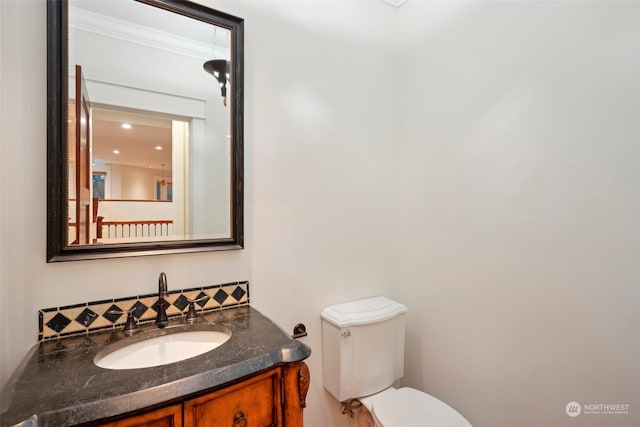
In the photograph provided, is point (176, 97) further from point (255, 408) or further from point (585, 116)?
point (585, 116)

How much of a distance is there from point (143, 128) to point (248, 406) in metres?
1.06

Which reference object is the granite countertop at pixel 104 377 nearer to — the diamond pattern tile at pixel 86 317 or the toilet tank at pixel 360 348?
the diamond pattern tile at pixel 86 317

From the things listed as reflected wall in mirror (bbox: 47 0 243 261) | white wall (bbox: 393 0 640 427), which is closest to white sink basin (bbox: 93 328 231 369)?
reflected wall in mirror (bbox: 47 0 243 261)

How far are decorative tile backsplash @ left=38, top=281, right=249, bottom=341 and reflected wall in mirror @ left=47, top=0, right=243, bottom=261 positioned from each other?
0.18 m

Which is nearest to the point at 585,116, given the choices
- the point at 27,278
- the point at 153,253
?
the point at 153,253

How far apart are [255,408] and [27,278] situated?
848 millimetres

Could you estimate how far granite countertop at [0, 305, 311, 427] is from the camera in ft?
2.18

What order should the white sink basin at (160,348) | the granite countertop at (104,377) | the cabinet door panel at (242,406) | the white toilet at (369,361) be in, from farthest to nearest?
1. the white toilet at (369,361)
2. the white sink basin at (160,348)
3. the cabinet door panel at (242,406)
4. the granite countertop at (104,377)

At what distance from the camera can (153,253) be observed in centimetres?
117

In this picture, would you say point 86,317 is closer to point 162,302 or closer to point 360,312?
point 162,302

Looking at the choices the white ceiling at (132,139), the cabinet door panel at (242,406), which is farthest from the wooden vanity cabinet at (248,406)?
the white ceiling at (132,139)

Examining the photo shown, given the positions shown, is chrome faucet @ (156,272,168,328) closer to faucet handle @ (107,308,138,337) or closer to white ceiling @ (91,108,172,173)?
faucet handle @ (107,308,138,337)

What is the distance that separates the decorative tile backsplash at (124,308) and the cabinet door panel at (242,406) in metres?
0.50

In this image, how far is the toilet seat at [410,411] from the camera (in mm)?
1279
